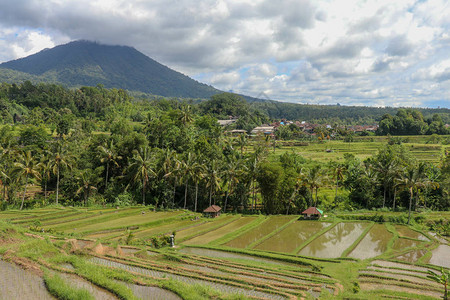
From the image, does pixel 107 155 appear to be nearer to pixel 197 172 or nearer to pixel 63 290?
pixel 197 172

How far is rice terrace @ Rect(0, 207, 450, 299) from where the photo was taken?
41.3 ft

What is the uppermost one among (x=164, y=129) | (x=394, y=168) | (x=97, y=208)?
(x=164, y=129)

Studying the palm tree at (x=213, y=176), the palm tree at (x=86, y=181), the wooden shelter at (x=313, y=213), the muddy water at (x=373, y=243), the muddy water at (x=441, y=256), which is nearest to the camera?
the muddy water at (x=441, y=256)

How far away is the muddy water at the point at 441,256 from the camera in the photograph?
19.1 metres

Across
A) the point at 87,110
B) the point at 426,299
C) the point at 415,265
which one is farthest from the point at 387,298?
the point at 87,110

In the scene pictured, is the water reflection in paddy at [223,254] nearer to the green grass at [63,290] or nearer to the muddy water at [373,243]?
the muddy water at [373,243]

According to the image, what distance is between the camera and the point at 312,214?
104 feet

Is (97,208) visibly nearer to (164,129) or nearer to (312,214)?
(164,129)

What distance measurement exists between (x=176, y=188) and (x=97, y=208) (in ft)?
31.6

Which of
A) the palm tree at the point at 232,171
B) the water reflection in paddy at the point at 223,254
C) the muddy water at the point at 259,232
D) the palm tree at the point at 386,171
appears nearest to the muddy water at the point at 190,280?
the water reflection in paddy at the point at 223,254

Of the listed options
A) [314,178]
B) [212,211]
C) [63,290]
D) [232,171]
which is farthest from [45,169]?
[314,178]

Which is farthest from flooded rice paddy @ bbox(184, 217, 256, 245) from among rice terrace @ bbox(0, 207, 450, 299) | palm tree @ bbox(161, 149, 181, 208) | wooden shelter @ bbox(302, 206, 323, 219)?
palm tree @ bbox(161, 149, 181, 208)

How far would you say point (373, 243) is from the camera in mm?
23875

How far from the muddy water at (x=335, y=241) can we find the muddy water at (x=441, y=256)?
17.9 ft
